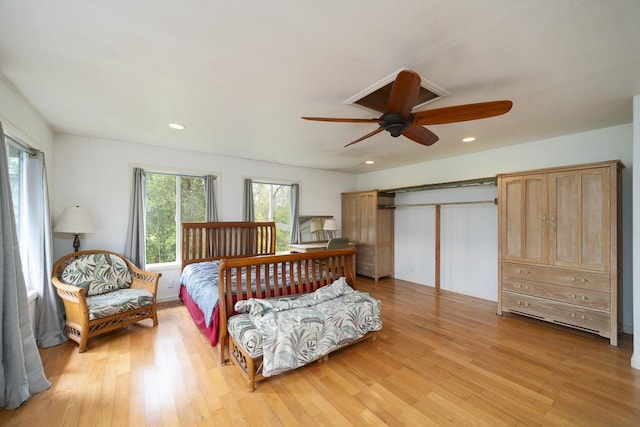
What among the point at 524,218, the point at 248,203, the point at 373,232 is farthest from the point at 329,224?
the point at 524,218

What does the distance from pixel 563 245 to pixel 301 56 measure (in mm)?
3661

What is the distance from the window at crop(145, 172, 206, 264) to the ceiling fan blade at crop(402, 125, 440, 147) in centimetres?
361

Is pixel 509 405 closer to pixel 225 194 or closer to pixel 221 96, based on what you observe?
pixel 221 96

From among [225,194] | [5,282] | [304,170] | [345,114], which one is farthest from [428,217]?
[5,282]

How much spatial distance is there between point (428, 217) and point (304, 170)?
279 cm

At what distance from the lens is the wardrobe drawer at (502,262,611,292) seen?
278 centimetres

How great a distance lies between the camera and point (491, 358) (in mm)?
2463

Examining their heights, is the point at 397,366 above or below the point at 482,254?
below

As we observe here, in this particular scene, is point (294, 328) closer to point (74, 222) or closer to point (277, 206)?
point (74, 222)

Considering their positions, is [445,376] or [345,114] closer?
[445,376]

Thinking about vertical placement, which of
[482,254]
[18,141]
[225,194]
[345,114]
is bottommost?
[482,254]

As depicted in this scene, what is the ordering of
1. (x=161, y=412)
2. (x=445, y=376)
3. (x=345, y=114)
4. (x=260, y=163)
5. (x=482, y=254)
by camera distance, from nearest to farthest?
(x=161, y=412) → (x=445, y=376) → (x=345, y=114) → (x=482, y=254) → (x=260, y=163)

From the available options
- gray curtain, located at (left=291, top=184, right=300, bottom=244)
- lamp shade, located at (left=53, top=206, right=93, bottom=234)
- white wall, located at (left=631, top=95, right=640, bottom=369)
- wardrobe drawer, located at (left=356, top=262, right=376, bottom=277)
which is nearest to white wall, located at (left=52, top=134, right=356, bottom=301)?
lamp shade, located at (left=53, top=206, right=93, bottom=234)

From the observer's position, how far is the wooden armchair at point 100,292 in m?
2.55
